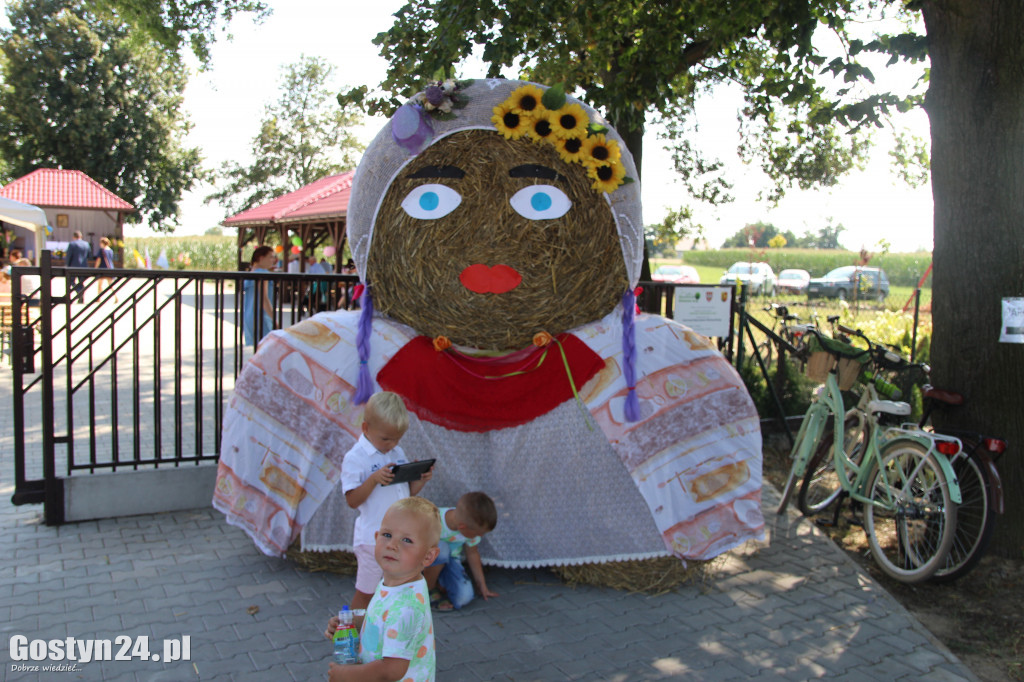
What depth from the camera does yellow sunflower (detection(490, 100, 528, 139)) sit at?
3801 millimetres

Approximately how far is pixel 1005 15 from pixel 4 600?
573 cm

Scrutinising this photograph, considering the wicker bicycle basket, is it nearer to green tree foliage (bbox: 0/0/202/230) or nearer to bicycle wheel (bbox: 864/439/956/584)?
bicycle wheel (bbox: 864/439/956/584)

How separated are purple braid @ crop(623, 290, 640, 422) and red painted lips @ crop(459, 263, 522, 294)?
0.60m

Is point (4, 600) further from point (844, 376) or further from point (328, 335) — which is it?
point (844, 376)

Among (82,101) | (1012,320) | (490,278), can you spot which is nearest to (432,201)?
(490,278)

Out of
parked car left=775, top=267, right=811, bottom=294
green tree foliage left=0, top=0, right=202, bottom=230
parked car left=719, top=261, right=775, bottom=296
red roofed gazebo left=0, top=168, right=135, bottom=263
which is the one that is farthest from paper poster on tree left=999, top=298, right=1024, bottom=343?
green tree foliage left=0, top=0, right=202, bottom=230

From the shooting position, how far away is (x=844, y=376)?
4699 millimetres

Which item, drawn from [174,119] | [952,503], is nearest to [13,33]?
[174,119]

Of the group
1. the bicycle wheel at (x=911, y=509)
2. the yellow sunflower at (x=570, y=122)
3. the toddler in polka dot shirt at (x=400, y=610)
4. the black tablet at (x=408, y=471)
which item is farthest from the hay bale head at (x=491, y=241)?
the bicycle wheel at (x=911, y=509)

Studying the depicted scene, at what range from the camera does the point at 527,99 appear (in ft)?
12.6

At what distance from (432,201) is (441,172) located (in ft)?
0.49

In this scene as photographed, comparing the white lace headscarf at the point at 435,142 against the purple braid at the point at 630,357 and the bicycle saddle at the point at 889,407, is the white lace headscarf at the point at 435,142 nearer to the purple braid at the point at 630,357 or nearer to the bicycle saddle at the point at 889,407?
the purple braid at the point at 630,357

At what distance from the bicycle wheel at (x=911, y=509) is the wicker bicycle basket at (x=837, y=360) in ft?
1.74

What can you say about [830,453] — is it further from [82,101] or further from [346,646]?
[82,101]
